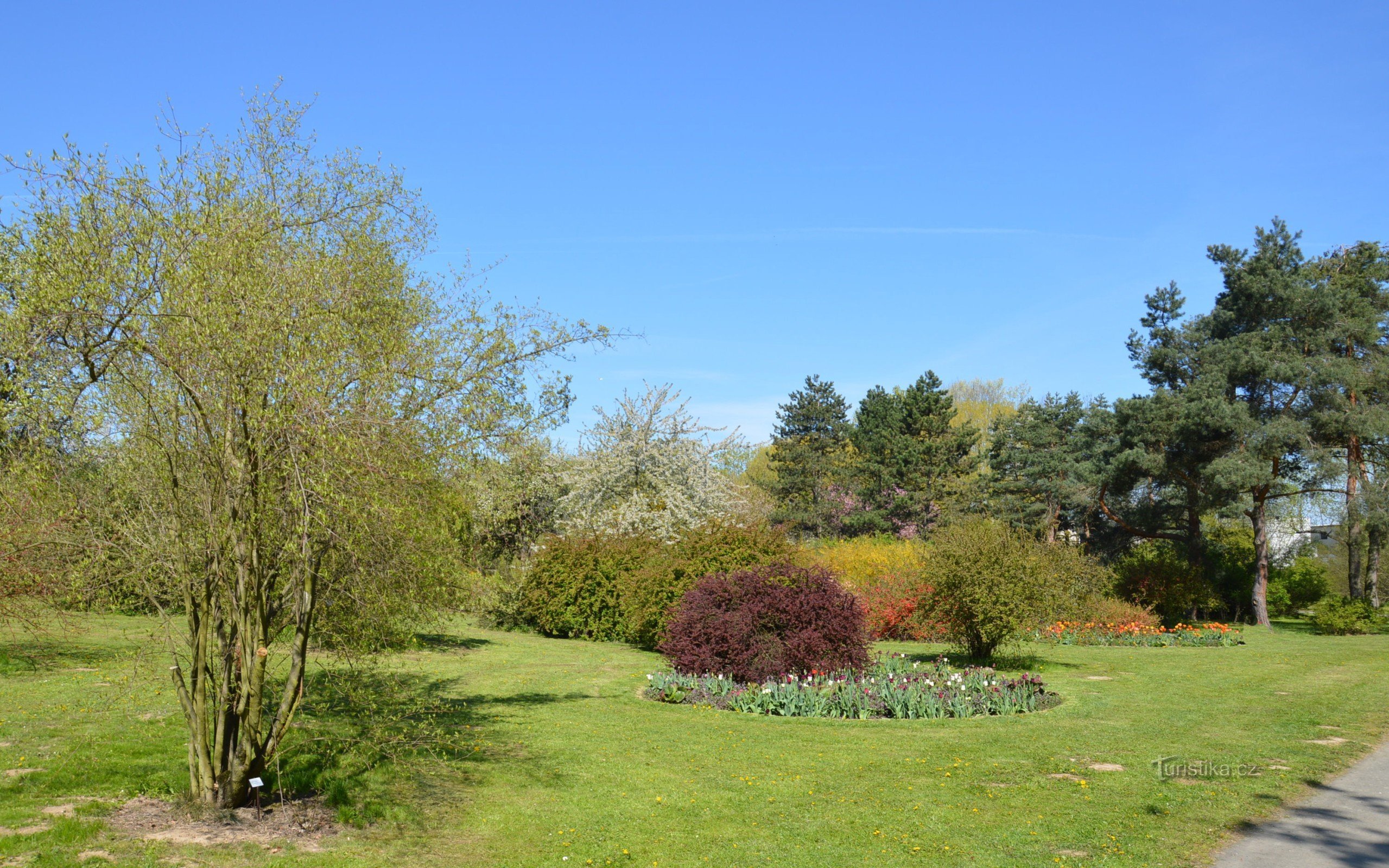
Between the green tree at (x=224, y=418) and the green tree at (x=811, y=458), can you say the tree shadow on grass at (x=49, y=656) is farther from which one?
the green tree at (x=811, y=458)

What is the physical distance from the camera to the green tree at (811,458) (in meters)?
44.1

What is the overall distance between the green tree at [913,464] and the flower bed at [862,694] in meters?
27.0

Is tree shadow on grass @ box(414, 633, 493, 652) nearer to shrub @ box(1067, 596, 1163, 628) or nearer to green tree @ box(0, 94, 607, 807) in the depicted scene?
green tree @ box(0, 94, 607, 807)

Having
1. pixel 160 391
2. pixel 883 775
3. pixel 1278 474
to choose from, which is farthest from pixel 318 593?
pixel 1278 474

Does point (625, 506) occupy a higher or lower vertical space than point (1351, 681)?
higher

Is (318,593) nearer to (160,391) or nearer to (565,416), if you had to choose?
(160,391)

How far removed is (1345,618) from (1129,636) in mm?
9388

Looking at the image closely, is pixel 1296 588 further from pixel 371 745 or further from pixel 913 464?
pixel 371 745

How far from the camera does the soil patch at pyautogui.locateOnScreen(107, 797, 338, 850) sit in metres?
6.33

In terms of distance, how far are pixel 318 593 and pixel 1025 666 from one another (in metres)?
13.6

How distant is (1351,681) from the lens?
1502 cm

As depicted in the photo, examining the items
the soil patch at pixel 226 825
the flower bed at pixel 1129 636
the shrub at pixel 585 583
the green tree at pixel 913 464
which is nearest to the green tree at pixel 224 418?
the soil patch at pixel 226 825

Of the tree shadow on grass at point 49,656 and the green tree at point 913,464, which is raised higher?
the green tree at point 913,464

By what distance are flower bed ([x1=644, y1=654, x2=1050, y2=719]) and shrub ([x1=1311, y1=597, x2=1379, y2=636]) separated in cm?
1883
